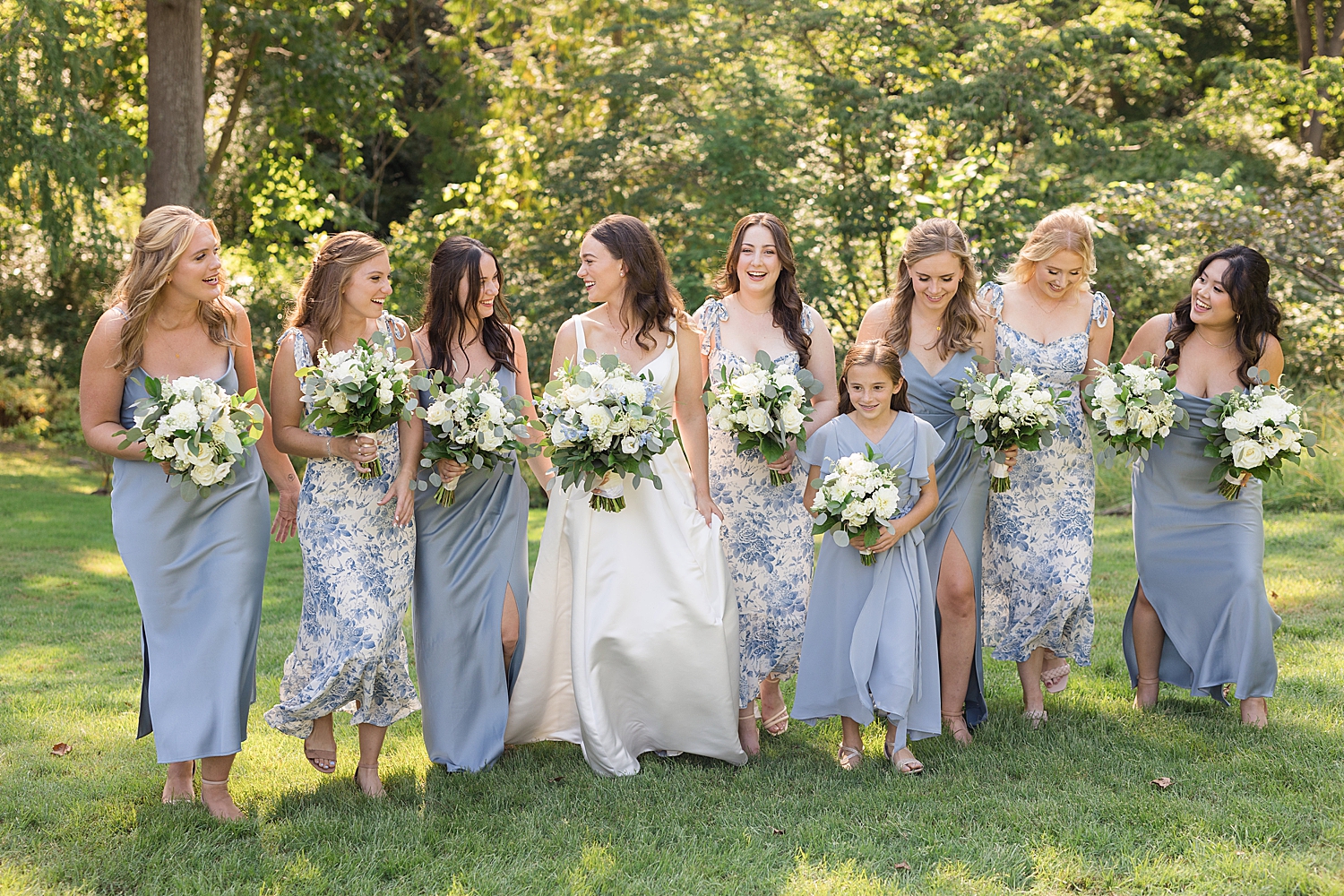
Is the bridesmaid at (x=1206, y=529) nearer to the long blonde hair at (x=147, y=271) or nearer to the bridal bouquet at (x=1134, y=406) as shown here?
the bridal bouquet at (x=1134, y=406)

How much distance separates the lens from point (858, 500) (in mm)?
4969

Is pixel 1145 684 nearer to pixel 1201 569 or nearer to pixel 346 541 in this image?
pixel 1201 569

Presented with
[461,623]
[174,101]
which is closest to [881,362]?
[461,623]

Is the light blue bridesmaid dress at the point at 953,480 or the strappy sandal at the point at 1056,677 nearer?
the light blue bridesmaid dress at the point at 953,480

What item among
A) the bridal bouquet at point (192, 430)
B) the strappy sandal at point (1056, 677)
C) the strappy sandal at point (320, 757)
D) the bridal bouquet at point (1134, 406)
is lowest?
the strappy sandal at point (320, 757)

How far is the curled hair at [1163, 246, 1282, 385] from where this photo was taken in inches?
215

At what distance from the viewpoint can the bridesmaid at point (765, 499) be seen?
564 centimetres

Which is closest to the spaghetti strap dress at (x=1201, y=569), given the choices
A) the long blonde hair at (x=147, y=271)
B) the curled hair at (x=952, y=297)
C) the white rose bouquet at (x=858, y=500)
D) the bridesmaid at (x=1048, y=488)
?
the bridesmaid at (x=1048, y=488)

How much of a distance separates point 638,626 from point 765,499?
0.97 metres

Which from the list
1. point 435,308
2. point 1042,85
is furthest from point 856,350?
point 1042,85

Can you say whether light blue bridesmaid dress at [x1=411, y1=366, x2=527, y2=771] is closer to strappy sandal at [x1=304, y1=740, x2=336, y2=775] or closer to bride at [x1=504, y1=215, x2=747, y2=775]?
bride at [x1=504, y1=215, x2=747, y2=775]

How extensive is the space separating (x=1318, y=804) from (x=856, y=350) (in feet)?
8.85


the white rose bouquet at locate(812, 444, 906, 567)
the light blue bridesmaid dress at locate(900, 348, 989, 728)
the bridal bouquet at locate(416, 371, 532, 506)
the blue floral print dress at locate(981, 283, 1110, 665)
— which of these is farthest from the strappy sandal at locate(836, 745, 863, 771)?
the bridal bouquet at locate(416, 371, 532, 506)

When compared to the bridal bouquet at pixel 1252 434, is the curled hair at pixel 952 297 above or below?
above
